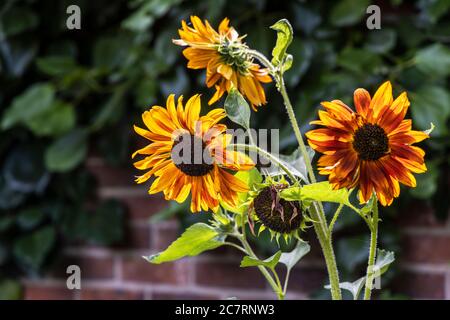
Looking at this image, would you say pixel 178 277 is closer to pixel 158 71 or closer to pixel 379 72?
pixel 158 71

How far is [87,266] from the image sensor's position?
107 centimetres

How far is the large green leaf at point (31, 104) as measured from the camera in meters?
1.01

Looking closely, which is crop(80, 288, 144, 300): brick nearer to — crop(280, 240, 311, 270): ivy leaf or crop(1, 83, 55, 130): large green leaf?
crop(1, 83, 55, 130): large green leaf

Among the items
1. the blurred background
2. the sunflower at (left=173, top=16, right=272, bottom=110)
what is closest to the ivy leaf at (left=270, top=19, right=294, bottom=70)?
the sunflower at (left=173, top=16, right=272, bottom=110)

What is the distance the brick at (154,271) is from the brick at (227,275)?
26mm

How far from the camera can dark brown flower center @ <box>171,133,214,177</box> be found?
0.34m

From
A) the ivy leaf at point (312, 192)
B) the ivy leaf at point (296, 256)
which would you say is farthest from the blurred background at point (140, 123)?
the ivy leaf at point (312, 192)

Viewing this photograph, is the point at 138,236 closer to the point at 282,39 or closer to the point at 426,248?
Answer: the point at 426,248

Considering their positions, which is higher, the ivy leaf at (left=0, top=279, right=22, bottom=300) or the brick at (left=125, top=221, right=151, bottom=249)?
the brick at (left=125, top=221, right=151, bottom=249)

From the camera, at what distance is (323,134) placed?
0.32 m

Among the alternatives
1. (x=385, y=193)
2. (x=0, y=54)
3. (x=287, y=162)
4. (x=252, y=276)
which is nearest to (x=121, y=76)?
(x=0, y=54)

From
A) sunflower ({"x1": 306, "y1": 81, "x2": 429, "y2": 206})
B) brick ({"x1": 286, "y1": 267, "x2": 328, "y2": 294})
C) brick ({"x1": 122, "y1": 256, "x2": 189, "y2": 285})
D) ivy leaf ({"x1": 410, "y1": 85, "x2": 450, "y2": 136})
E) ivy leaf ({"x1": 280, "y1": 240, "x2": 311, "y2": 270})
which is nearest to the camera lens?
sunflower ({"x1": 306, "y1": 81, "x2": 429, "y2": 206})

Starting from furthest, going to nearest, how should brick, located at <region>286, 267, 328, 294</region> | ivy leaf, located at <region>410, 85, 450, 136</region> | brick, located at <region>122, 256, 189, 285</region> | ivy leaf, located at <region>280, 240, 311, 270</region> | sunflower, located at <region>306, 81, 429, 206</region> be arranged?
1. brick, located at <region>122, 256, 189, 285</region>
2. brick, located at <region>286, 267, 328, 294</region>
3. ivy leaf, located at <region>410, 85, 450, 136</region>
4. ivy leaf, located at <region>280, 240, 311, 270</region>
5. sunflower, located at <region>306, 81, 429, 206</region>

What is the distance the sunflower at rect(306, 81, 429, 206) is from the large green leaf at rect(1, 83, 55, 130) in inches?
30.1
